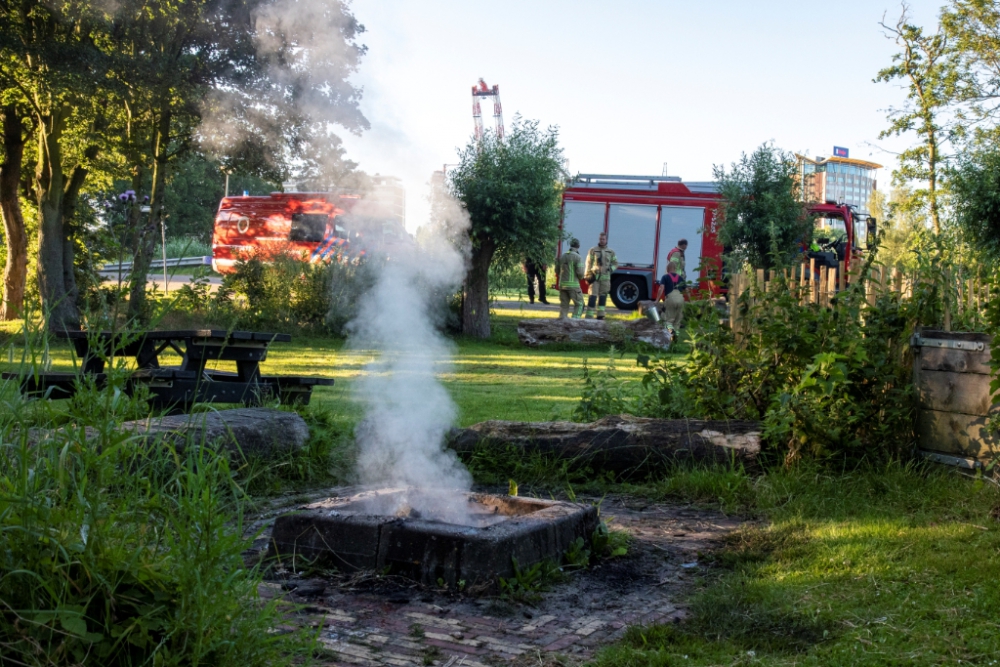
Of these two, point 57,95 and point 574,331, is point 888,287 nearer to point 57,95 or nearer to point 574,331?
point 574,331

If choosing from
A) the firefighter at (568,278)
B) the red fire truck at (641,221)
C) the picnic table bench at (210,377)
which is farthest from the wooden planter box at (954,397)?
the red fire truck at (641,221)

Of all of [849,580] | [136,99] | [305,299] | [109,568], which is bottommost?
[849,580]

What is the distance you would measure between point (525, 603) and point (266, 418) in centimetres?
324

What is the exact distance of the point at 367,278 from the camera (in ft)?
46.3

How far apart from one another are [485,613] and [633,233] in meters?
22.9

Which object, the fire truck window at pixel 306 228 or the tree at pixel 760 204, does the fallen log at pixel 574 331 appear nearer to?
the fire truck window at pixel 306 228

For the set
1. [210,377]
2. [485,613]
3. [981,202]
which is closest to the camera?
[485,613]

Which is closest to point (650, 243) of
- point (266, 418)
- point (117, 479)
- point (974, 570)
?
point (266, 418)

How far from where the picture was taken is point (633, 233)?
26.2 m

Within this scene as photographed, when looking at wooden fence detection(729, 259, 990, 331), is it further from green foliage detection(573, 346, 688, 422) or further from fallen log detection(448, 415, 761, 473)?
fallen log detection(448, 415, 761, 473)

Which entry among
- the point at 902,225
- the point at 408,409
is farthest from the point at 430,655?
the point at 902,225

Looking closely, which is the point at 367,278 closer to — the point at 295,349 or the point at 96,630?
the point at 295,349

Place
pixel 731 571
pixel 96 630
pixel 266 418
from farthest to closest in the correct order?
pixel 266 418, pixel 731 571, pixel 96 630

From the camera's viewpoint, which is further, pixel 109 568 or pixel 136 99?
pixel 136 99
